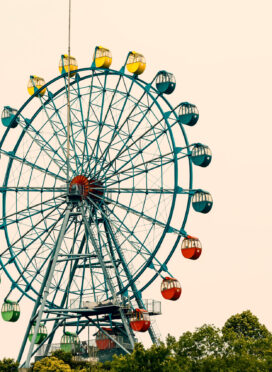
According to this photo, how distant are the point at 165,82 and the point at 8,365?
2271cm

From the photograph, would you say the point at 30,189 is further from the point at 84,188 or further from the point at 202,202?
the point at 202,202

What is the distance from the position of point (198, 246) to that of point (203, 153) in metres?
6.51

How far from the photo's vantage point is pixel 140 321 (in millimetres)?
65125

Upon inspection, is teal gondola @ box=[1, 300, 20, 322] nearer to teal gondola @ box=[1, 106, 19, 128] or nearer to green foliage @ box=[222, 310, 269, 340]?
teal gondola @ box=[1, 106, 19, 128]

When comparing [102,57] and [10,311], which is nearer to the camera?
[102,57]

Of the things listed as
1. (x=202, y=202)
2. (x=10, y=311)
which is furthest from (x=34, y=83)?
(x=202, y=202)

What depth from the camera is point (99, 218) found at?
2808 inches

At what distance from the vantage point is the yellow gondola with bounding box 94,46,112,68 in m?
71.4

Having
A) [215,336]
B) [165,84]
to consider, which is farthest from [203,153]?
[215,336]

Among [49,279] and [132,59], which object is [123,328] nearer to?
[49,279]

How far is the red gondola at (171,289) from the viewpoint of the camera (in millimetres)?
65312

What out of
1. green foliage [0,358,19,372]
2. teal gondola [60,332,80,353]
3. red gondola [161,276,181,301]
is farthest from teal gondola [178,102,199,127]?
green foliage [0,358,19,372]

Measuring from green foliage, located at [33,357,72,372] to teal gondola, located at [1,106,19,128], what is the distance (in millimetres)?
19765

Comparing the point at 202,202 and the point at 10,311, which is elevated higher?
the point at 202,202
